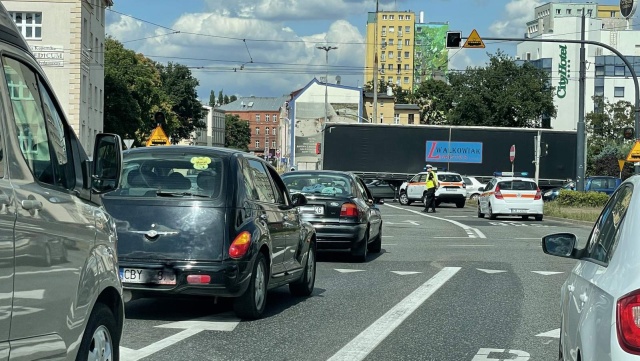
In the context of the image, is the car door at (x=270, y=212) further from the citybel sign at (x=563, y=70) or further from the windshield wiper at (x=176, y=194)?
the citybel sign at (x=563, y=70)

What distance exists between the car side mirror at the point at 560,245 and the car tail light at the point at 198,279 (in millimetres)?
4080

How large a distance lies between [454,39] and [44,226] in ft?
92.1

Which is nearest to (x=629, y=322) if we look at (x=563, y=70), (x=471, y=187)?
(x=471, y=187)

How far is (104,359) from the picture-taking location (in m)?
5.45

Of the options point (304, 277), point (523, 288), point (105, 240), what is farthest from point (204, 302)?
point (105, 240)

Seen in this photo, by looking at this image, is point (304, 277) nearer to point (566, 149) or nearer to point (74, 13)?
point (566, 149)

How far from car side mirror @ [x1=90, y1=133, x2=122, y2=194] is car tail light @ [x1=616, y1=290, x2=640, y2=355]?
8.53 feet

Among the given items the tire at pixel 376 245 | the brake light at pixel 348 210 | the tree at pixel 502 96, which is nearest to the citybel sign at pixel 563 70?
the tree at pixel 502 96

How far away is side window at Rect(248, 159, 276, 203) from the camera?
10.8m

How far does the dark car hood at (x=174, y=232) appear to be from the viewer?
9.64 metres

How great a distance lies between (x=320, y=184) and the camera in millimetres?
17516

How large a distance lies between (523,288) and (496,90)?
281 feet

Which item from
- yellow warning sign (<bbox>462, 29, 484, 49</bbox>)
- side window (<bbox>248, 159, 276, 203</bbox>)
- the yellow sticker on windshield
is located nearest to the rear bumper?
the yellow sticker on windshield

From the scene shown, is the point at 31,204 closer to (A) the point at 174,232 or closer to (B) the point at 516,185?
(A) the point at 174,232
